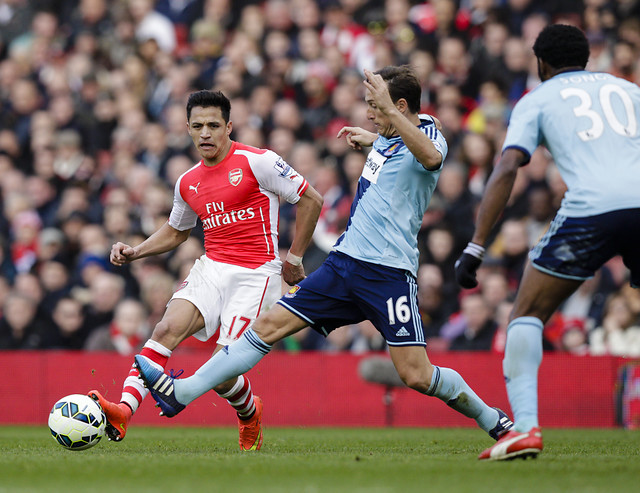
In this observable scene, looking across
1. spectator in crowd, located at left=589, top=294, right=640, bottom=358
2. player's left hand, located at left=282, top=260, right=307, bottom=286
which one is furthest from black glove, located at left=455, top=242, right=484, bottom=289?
spectator in crowd, located at left=589, top=294, right=640, bottom=358

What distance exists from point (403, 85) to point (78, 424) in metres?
3.05

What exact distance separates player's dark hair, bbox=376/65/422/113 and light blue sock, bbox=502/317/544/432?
1.79 m

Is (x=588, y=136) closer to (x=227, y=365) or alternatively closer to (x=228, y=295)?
(x=227, y=365)

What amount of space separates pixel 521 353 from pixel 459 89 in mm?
7851

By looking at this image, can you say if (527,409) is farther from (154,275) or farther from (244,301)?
(154,275)

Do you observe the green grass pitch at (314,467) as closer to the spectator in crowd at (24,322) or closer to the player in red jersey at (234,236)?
the player in red jersey at (234,236)

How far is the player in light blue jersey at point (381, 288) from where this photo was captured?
6.48 meters

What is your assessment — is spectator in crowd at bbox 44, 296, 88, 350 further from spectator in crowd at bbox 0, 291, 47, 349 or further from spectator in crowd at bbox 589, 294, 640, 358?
spectator in crowd at bbox 589, 294, 640, 358

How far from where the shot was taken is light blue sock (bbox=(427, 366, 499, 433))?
6.56m

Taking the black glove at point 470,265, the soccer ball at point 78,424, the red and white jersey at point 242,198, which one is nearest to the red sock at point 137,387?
the soccer ball at point 78,424

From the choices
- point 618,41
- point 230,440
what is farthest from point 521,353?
point 618,41

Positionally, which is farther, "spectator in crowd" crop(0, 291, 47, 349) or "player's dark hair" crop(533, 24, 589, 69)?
"spectator in crowd" crop(0, 291, 47, 349)

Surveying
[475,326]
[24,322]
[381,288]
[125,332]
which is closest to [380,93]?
[381,288]

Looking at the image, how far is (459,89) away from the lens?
13.0 meters
